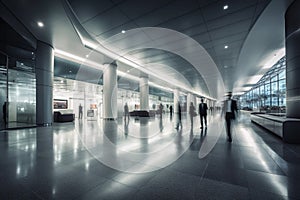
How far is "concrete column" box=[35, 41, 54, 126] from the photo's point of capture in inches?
372

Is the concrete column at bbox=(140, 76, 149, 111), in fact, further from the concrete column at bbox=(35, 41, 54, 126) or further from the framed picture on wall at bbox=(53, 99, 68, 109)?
the framed picture on wall at bbox=(53, 99, 68, 109)

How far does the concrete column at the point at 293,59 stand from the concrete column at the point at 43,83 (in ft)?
43.5

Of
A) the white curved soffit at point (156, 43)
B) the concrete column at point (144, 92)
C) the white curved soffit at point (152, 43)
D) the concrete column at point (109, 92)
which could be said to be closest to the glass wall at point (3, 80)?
the white curved soffit at point (152, 43)

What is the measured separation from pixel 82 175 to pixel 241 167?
10.4 ft

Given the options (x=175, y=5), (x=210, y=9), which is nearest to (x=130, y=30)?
(x=175, y=5)

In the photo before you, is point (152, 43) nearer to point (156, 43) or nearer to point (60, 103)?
point (156, 43)

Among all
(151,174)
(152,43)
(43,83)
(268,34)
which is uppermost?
(268,34)

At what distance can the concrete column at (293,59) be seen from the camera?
535 centimetres

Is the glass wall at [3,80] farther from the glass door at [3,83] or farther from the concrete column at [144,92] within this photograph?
the concrete column at [144,92]

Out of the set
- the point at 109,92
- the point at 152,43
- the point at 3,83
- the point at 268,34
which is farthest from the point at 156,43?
the point at 3,83

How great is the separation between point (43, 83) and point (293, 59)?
44.5 ft

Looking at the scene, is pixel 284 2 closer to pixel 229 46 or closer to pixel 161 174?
pixel 229 46

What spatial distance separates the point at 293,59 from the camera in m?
5.49

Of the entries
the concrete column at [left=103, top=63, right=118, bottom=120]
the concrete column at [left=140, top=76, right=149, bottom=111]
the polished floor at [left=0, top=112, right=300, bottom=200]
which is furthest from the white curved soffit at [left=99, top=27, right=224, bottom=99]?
the concrete column at [left=140, top=76, right=149, bottom=111]
